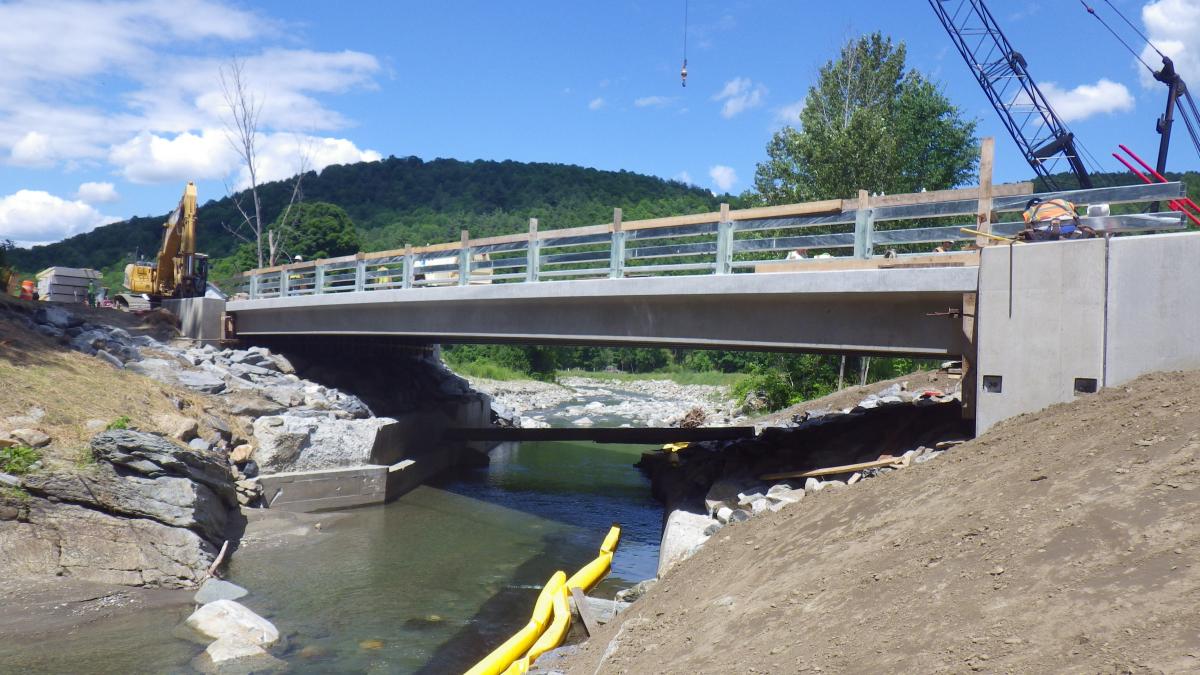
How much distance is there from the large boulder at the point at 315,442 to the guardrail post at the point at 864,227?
1178 cm

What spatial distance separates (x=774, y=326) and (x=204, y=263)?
71.1 ft

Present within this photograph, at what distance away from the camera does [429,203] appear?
103m

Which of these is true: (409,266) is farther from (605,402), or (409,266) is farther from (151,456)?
(605,402)

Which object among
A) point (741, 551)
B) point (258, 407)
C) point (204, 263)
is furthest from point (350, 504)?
point (204, 263)

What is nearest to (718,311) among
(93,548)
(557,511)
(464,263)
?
(464,263)

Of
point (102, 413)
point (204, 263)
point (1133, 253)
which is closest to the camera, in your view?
point (1133, 253)

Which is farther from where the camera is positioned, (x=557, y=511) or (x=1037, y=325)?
(x=557, y=511)

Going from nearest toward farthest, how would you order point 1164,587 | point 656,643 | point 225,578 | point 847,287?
point 1164,587
point 656,643
point 847,287
point 225,578

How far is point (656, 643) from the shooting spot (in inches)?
285

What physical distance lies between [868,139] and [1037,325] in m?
21.0

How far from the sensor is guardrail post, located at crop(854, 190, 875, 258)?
1130cm

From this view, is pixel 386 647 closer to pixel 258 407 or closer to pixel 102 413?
pixel 102 413

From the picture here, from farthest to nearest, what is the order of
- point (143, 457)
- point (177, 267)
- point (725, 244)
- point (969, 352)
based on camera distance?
point (177, 267), point (143, 457), point (725, 244), point (969, 352)

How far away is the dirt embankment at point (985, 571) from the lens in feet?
15.8
